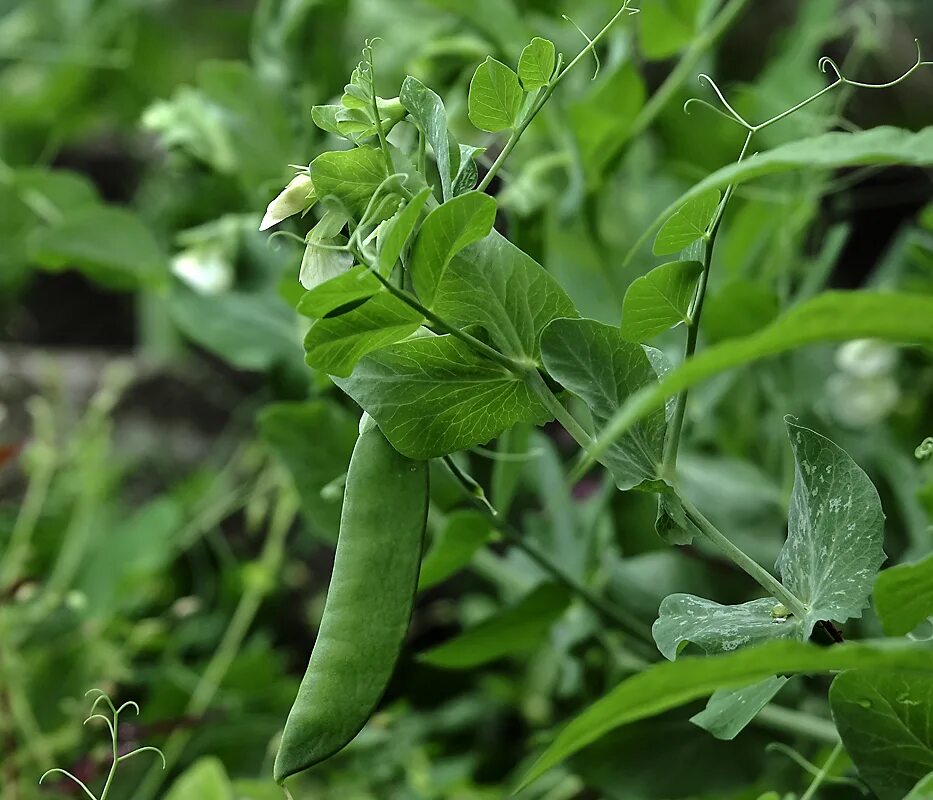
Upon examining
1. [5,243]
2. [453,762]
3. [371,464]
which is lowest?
[453,762]

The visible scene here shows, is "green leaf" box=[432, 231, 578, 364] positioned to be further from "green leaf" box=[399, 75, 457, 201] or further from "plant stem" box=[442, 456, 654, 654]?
"plant stem" box=[442, 456, 654, 654]

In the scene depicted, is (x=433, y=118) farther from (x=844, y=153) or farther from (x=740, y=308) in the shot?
(x=740, y=308)

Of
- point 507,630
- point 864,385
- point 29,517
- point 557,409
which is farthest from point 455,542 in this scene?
point 29,517

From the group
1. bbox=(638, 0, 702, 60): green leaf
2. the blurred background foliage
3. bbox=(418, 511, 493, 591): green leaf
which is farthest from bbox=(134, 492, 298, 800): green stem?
bbox=(638, 0, 702, 60): green leaf

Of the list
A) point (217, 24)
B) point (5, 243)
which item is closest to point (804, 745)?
point (5, 243)

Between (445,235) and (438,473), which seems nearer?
(445,235)

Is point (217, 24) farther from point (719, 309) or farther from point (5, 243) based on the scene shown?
point (719, 309)
